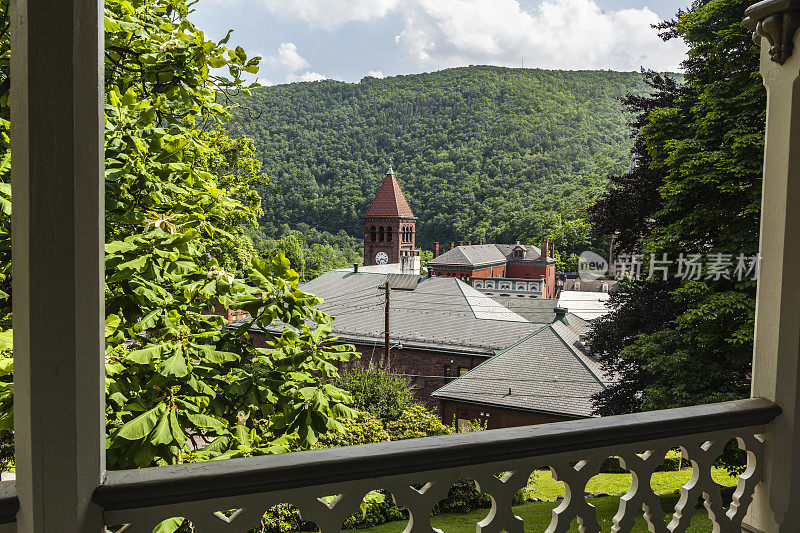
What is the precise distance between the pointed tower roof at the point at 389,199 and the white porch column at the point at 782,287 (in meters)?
14.4

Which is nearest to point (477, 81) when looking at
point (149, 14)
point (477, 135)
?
point (477, 135)

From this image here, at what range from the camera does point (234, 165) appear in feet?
20.9

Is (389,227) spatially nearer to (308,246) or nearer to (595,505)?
(308,246)

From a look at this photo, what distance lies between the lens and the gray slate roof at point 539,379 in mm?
11297

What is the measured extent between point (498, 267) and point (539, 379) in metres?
9.19

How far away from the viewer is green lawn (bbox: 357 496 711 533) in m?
5.22

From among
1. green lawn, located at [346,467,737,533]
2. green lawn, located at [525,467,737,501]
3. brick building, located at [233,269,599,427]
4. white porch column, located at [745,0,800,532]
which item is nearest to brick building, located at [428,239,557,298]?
brick building, located at [233,269,599,427]

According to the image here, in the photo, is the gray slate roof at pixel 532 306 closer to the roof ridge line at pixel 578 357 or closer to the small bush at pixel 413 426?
the roof ridge line at pixel 578 357

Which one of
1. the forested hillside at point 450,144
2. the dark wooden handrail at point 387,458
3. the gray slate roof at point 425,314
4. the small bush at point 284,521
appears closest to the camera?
the dark wooden handrail at point 387,458

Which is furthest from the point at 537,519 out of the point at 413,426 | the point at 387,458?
the point at 387,458

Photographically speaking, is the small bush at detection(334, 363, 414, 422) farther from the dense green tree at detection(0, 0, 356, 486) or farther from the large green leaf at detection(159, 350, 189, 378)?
the large green leaf at detection(159, 350, 189, 378)

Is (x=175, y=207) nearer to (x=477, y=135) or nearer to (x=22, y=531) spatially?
(x=22, y=531)

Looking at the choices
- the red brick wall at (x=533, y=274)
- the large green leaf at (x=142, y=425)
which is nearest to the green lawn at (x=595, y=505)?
the large green leaf at (x=142, y=425)

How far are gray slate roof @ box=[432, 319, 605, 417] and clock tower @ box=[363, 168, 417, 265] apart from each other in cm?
552
